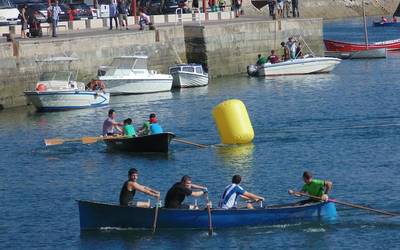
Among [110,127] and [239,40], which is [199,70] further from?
[110,127]

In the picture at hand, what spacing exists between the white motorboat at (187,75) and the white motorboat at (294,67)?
5.16 m

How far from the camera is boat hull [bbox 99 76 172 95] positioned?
6231 centimetres

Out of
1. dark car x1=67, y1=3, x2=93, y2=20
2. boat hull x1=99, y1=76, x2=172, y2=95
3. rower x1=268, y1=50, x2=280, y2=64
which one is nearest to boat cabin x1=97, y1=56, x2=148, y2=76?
boat hull x1=99, y1=76, x2=172, y2=95

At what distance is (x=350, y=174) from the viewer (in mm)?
39781

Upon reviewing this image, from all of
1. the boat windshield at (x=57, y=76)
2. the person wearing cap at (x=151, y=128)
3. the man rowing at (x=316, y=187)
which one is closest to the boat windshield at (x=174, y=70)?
the boat windshield at (x=57, y=76)

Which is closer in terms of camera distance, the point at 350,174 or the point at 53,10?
the point at 350,174

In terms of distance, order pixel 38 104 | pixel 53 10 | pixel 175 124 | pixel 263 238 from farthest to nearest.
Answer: pixel 53 10, pixel 38 104, pixel 175 124, pixel 263 238

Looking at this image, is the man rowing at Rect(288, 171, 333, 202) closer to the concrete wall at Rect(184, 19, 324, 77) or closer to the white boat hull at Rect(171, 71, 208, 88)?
the white boat hull at Rect(171, 71, 208, 88)

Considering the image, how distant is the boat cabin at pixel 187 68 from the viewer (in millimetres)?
66000

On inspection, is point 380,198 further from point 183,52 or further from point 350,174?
point 183,52

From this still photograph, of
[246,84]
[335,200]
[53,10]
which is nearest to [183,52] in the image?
[246,84]

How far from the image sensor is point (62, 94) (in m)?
56.5

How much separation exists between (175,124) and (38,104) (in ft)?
24.5

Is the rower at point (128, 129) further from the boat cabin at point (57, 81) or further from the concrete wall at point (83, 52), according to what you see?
the concrete wall at point (83, 52)
